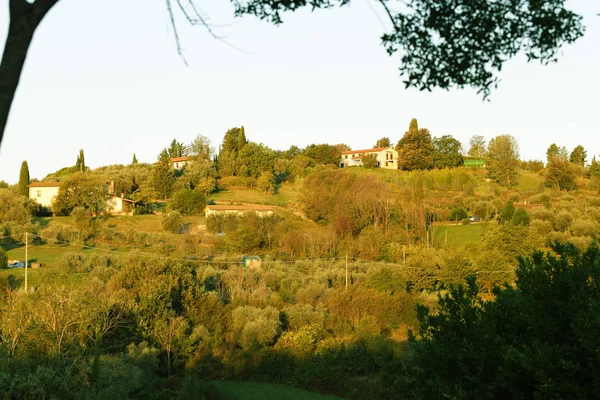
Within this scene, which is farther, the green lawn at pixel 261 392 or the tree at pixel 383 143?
the tree at pixel 383 143

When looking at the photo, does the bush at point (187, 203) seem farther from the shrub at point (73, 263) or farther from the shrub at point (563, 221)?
the shrub at point (563, 221)

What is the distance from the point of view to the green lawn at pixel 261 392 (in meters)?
24.1

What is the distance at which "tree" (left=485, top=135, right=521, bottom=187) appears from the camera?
69.4m

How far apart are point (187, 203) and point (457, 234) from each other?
23.7m

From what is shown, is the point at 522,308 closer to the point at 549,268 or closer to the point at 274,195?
the point at 549,268

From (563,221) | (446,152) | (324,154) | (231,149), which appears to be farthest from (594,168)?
(231,149)

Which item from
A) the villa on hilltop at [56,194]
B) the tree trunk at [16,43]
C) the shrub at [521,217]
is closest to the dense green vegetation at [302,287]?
the shrub at [521,217]

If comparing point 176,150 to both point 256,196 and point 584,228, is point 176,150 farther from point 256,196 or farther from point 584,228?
point 584,228

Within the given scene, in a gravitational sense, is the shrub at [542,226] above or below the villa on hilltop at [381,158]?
below

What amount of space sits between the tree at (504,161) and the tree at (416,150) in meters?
7.74

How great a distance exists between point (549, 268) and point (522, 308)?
0.58m

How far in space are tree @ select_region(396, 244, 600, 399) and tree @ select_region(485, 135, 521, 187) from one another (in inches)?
2545

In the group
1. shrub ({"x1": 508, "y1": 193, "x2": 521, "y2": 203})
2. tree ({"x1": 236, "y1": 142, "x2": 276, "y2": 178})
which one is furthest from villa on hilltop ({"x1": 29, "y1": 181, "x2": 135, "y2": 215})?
shrub ({"x1": 508, "y1": 193, "x2": 521, "y2": 203})

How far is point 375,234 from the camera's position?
1854 inches
